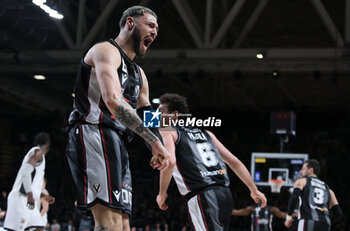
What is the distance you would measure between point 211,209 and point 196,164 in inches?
15.9

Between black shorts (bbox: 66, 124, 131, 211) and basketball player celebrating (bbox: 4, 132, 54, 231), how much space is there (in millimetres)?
4126

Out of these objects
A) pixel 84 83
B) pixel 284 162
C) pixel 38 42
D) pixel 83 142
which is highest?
pixel 38 42

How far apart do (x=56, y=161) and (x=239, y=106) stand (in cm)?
784

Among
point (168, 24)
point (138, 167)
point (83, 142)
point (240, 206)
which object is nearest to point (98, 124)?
point (83, 142)

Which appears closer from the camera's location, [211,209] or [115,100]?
[115,100]

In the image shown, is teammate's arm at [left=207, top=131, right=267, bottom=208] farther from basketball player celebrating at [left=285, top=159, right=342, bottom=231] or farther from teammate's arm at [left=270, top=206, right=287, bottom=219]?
teammate's arm at [left=270, top=206, right=287, bottom=219]

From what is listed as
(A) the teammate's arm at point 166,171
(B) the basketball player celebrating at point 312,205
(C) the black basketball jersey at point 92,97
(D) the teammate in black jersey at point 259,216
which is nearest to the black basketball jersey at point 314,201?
(B) the basketball player celebrating at point 312,205

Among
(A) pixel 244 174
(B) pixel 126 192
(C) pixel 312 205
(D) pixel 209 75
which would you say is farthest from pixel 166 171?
(D) pixel 209 75

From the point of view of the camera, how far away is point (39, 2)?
9328mm

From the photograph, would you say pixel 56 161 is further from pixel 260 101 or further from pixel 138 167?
pixel 260 101

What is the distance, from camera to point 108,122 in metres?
3.20

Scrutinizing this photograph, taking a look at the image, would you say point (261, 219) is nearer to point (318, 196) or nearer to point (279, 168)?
point (279, 168)

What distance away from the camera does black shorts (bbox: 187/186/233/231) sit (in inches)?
172

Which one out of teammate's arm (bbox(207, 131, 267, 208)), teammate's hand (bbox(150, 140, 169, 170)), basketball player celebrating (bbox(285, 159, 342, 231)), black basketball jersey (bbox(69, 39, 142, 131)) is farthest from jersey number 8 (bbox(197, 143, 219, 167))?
basketball player celebrating (bbox(285, 159, 342, 231))
